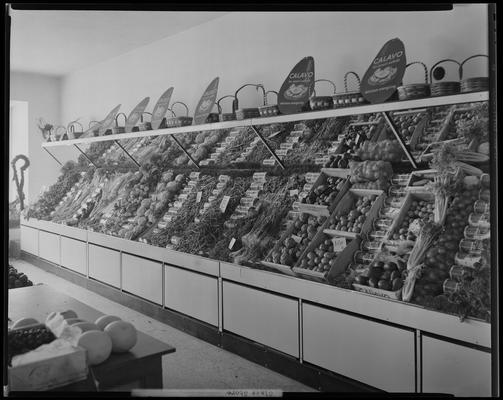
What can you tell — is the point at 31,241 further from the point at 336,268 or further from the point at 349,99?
the point at 349,99

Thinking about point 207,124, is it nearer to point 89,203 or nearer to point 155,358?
point 89,203

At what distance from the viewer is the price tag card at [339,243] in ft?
11.8

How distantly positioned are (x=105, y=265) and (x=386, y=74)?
347 cm

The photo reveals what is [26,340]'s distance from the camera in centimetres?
211

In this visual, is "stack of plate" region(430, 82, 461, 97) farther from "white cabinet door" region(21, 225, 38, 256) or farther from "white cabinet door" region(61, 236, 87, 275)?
"white cabinet door" region(61, 236, 87, 275)

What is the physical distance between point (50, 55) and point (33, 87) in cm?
79

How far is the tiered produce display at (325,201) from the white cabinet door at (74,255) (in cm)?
24

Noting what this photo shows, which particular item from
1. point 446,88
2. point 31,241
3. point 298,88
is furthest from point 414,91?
point 31,241

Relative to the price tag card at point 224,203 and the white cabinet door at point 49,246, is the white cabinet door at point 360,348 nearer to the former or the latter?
the price tag card at point 224,203

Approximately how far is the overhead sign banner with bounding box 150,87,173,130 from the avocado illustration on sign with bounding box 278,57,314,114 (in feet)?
4.67

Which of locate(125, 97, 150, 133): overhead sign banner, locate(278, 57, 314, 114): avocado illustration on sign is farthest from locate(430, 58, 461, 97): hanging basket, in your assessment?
locate(125, 97, 150, 133): overhead sign banner

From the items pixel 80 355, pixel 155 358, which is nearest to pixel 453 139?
pixel 155 358

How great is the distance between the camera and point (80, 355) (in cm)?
191

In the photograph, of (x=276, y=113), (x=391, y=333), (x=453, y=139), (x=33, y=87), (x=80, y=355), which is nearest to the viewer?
(x=80, y=355)
